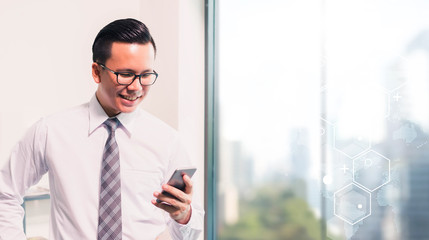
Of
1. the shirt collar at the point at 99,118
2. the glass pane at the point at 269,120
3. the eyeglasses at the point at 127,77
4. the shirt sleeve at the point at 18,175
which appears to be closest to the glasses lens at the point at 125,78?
the eyeglasses at the point at 127,77

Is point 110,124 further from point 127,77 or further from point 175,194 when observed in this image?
point 175,194

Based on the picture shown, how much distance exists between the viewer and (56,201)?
1453mm

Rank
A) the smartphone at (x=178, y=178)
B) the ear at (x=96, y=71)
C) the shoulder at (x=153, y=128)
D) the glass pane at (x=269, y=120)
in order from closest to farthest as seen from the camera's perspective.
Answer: the smartphone at (x=178, y=178)
the ear at (x=96, y=71)
the shoulder at (x=153, y=128)
the glass pane at (x=269, y=120)

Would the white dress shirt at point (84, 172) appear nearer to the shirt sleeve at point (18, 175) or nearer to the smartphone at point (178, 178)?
the shirt sleeve at point (18, 175)

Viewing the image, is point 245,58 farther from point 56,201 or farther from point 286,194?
point 56,201

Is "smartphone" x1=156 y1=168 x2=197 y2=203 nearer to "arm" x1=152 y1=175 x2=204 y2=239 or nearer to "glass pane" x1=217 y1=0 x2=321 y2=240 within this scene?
"arm" x1=152 y1=175 x2=204 y2=239

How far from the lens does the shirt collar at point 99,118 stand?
59.0 inches

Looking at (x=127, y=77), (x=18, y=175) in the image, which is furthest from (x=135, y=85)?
(x=18, y=175)

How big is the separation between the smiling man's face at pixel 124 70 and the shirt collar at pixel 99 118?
7cm

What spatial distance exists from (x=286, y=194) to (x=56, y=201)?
132 cm

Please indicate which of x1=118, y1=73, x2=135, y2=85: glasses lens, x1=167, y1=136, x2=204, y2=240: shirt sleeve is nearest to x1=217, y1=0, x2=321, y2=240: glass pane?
x1=167, y1=136, x2=204, y2=240: shirt sleeve

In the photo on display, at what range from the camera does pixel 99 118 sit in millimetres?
1504

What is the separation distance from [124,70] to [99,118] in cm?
21

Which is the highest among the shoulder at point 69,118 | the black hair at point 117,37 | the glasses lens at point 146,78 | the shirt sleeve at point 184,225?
the black hair at point 117,37
